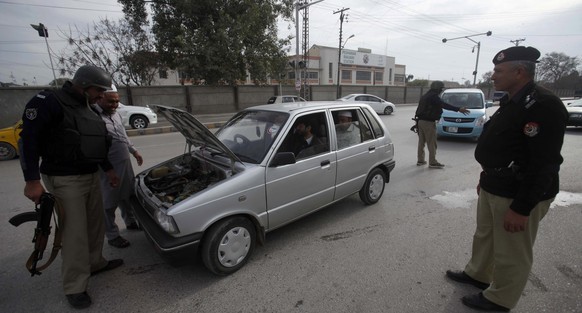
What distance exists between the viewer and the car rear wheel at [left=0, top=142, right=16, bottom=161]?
7109 millimetres

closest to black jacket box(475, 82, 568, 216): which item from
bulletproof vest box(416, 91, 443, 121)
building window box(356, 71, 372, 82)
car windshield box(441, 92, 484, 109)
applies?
bulletproof vest box(416, 91, 443, 121)

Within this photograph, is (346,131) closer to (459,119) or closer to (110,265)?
(110,265)

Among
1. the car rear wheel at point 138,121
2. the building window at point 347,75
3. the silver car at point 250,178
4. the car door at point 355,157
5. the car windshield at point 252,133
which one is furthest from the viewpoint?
the building window at point 347,75

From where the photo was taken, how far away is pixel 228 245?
2.58 metres

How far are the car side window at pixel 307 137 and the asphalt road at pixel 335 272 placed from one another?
39.7 inches

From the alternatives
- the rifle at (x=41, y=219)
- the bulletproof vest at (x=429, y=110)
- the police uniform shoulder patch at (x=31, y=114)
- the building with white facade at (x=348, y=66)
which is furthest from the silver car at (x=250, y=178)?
the building with white facade at (x=348, y=66)

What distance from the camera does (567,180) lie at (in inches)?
208

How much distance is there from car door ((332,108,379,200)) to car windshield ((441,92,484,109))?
7042mm

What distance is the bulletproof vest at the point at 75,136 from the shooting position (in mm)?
2119

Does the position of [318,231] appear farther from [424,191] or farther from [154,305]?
[424,191]

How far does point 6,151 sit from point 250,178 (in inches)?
329

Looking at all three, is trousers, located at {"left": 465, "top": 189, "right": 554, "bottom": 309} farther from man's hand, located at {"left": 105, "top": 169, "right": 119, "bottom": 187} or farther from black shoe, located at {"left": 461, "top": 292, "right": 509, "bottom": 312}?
man's hand, located at {"left": 105, "top": 169, "right": 119, "bottom": 187}

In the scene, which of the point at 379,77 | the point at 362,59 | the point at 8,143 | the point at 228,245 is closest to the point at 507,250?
the point at 228,245

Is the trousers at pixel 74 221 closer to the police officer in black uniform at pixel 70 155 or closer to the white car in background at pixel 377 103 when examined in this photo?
the police officer in black uniform at pixel 70 155
